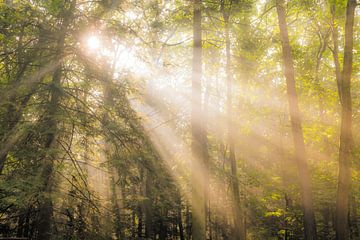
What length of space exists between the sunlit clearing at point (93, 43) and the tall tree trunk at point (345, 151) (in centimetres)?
815

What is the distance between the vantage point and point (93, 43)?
7492 mm

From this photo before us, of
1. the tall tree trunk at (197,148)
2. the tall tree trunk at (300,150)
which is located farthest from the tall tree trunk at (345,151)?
the tall tree trunk at (197,148)

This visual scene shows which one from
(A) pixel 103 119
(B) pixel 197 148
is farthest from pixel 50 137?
(B) pixel 197 148

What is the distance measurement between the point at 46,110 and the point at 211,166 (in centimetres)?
745

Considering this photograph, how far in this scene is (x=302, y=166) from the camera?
832cm

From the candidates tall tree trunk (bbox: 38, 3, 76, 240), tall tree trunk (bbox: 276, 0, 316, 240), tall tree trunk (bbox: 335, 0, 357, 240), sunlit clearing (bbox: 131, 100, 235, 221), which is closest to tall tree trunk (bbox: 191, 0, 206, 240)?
sunlit clearing (bbox: 131, 100, 235, 221)

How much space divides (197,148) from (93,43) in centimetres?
439

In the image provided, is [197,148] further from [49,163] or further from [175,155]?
[49,163]

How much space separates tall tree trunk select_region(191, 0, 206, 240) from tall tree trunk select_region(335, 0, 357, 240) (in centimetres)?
446

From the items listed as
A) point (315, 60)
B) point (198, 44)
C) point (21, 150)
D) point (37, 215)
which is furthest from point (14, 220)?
point (315, 60)

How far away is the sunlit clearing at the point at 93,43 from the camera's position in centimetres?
731

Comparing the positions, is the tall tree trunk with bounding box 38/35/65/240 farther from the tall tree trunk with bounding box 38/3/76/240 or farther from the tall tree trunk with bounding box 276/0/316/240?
the tall tree trunk with bounding box 276/0/316/240

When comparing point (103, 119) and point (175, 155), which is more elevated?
point (103, 119)

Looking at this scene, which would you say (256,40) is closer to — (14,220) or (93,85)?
(93,85)
